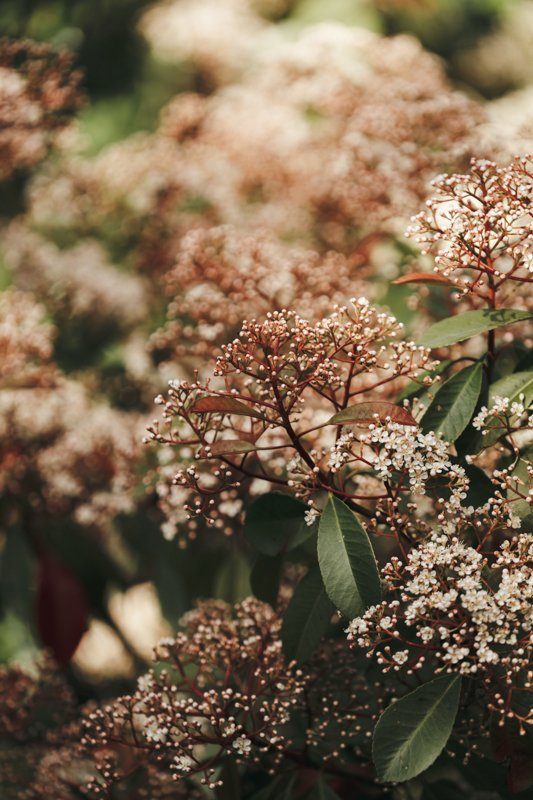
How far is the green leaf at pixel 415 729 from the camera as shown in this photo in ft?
2.08

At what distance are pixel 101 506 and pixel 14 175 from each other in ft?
2.61

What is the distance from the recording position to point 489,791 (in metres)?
0.78

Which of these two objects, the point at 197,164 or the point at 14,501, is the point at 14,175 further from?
the point at 14,501

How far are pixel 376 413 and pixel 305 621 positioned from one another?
0.22 meters

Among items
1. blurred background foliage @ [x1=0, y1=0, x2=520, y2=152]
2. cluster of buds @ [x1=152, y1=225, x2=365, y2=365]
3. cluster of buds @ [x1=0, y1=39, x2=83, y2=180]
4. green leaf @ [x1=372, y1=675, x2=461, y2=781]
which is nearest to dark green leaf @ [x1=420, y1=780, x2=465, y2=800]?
green leaf @ [x1=372, y1=675, x2=461, y2=781]

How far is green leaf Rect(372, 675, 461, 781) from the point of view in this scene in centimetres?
63

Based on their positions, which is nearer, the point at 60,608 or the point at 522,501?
the point at 522,501

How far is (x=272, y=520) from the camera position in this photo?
0.75 m

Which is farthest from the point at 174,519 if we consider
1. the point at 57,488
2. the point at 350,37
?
the point at 350,37

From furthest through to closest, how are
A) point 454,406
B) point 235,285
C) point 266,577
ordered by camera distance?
point 235,285 < point 266,577 < point 454,406

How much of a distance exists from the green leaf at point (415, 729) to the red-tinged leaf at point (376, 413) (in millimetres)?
220

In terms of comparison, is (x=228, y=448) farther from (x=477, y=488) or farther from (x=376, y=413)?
(x=477, y=488)

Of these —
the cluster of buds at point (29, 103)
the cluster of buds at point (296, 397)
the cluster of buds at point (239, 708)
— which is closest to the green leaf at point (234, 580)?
the cluster of buds at point (239, 708)

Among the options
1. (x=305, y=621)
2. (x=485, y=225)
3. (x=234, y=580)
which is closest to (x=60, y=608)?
(x=234, y=580)
